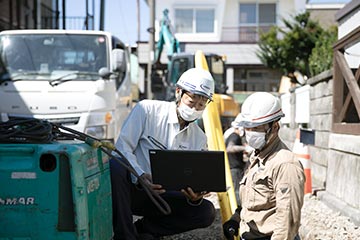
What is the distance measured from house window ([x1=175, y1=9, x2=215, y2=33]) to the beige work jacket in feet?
83.6

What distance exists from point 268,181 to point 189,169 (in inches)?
31.4

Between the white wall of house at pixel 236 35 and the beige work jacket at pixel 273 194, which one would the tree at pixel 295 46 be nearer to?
the white wall of house at pixel 236 35

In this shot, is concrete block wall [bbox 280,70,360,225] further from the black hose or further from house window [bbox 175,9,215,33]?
house window [bbox 175,9,215,33]

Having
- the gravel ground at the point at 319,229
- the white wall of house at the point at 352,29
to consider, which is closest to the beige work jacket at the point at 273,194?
the gravel ground at the point at 319,229

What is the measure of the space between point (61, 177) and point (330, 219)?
345 centimetres

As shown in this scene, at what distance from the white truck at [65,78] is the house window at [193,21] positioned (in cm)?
2047

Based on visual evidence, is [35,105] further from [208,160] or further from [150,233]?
[208,160]

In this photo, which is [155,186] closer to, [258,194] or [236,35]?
[258,194]

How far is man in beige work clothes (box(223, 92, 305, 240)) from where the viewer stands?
269cm

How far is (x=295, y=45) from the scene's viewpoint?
65.1 feet

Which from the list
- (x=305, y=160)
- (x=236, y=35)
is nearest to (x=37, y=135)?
(x=305, y=160)

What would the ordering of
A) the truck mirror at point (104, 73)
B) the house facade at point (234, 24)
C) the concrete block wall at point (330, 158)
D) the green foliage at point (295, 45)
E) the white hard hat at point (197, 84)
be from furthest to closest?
the house facade at point (234, 24)
the green foliage at point (295, 45)
the truck mirror at point (104, 73)
the concrete block wall at point (330, 158)
the white hard hat at point (197, 84)

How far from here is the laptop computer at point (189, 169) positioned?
3.48 m

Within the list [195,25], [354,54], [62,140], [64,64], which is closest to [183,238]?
[62,140]
